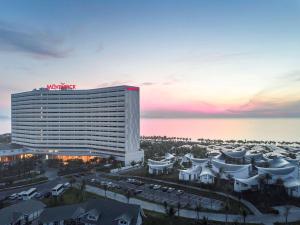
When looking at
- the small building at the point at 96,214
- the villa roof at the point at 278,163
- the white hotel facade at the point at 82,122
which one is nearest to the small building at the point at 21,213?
the small building at the point at 96,214

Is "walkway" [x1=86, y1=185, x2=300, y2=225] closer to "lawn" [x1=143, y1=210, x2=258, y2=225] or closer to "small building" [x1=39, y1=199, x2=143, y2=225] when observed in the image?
"lawn" [x1=143, y1=210, x2=258, y2=225]

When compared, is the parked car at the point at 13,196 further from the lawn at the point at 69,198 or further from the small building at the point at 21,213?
the small building at the point at 21,213

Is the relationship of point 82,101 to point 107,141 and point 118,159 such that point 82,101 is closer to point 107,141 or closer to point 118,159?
point 107,141

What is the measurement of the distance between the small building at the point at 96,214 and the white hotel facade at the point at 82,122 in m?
41.4

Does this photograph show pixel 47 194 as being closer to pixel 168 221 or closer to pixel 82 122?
pixel 168 221

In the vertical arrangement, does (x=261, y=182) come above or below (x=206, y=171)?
below

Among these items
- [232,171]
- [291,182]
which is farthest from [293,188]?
[232,171]

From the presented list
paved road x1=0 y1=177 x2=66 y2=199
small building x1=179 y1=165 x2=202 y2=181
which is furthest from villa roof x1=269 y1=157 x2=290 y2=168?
paved road x1=0 y1=177 x2=66 y2=199

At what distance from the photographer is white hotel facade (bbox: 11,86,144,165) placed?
7700 cm

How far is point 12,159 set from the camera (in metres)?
81.1

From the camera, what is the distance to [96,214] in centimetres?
3120

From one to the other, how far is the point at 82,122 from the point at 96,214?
58.0 meters

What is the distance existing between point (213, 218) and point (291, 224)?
8.69 metres

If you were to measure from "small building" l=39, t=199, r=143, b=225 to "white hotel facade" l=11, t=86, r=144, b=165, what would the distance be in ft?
136
